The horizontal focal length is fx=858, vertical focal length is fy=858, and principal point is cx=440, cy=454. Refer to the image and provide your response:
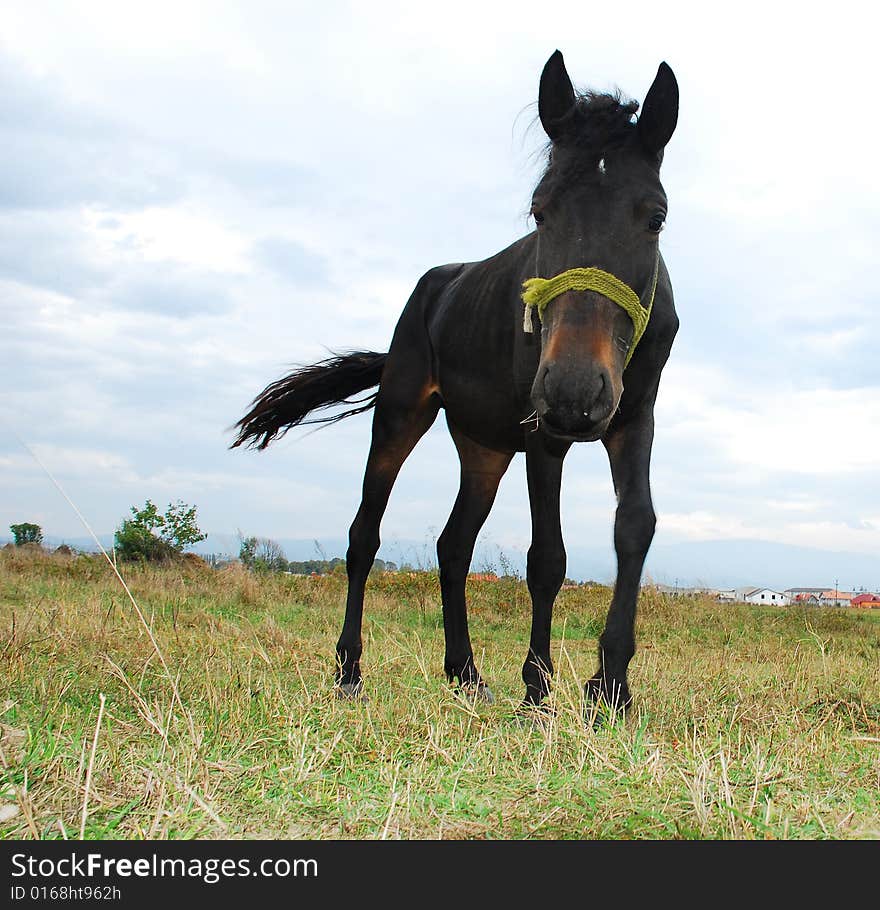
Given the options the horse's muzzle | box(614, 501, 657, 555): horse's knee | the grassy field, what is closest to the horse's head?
the horse's muzzle

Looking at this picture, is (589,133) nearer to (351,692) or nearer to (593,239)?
(593,239)

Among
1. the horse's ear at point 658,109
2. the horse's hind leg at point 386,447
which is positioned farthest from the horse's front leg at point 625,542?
the horse's hind leg at point 386,447

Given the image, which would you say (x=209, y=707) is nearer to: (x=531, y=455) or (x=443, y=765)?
(x=443, y=765)

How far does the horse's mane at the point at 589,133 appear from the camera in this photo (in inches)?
139

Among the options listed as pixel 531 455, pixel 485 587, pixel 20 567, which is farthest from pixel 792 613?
pixel 20 567

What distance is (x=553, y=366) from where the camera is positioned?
304 centimetres

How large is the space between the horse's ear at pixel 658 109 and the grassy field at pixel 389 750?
7.60 feet

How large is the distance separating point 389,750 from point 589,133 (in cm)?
257

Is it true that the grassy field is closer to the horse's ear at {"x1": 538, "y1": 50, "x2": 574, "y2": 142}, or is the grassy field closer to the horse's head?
the horse's head

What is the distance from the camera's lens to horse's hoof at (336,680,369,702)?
4.03 m

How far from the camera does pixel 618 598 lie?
3.65 m

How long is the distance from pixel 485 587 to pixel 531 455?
24.5 ft

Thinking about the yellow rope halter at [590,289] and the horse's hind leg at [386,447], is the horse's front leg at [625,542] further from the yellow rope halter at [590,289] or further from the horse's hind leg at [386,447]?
the horse's hind leg at [386,447]
